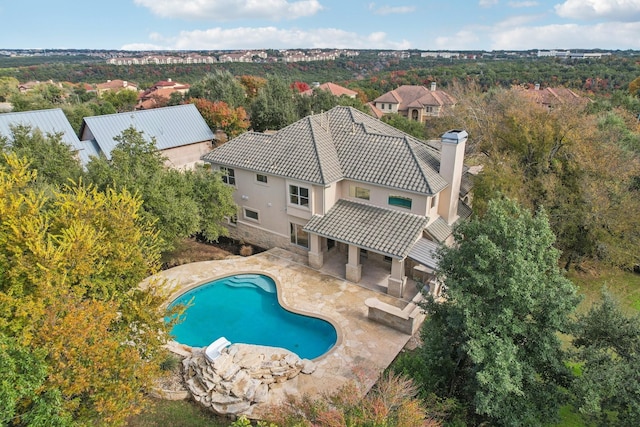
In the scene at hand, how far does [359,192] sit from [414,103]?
7527 cm

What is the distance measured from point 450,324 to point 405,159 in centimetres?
1341

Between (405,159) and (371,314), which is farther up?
(405,159)

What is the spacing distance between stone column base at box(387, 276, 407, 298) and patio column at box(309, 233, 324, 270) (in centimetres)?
520

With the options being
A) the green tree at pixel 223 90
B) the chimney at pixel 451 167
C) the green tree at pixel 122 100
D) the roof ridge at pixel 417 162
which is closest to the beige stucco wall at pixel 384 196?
the roof ridge at pixel 417 162

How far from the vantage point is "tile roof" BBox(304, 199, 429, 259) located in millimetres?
22016

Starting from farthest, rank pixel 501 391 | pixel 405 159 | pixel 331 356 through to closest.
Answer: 1. pixel 405 159
2. pixel 331 356
3. pixel 501 391

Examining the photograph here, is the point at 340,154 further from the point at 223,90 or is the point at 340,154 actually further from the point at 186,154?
the point at 223,90

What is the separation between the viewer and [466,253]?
13.6 m

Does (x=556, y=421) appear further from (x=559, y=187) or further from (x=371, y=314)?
(x=559, y=187)

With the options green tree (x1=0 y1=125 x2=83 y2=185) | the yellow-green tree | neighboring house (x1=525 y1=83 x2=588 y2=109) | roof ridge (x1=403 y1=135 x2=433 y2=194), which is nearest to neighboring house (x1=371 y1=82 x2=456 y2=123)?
neighboring house (x1=525 y1=83 x2=588 y2=109)

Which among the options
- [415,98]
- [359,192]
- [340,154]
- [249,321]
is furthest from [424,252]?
[415,98]

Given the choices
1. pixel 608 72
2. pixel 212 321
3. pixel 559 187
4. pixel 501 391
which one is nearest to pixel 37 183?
pixel 212 321

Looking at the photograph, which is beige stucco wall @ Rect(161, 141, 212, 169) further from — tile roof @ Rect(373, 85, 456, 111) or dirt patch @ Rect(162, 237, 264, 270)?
tile roof @ Rect(373, 85, 456, 111)

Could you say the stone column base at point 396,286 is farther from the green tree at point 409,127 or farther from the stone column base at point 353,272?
the green tree at point 409,127
